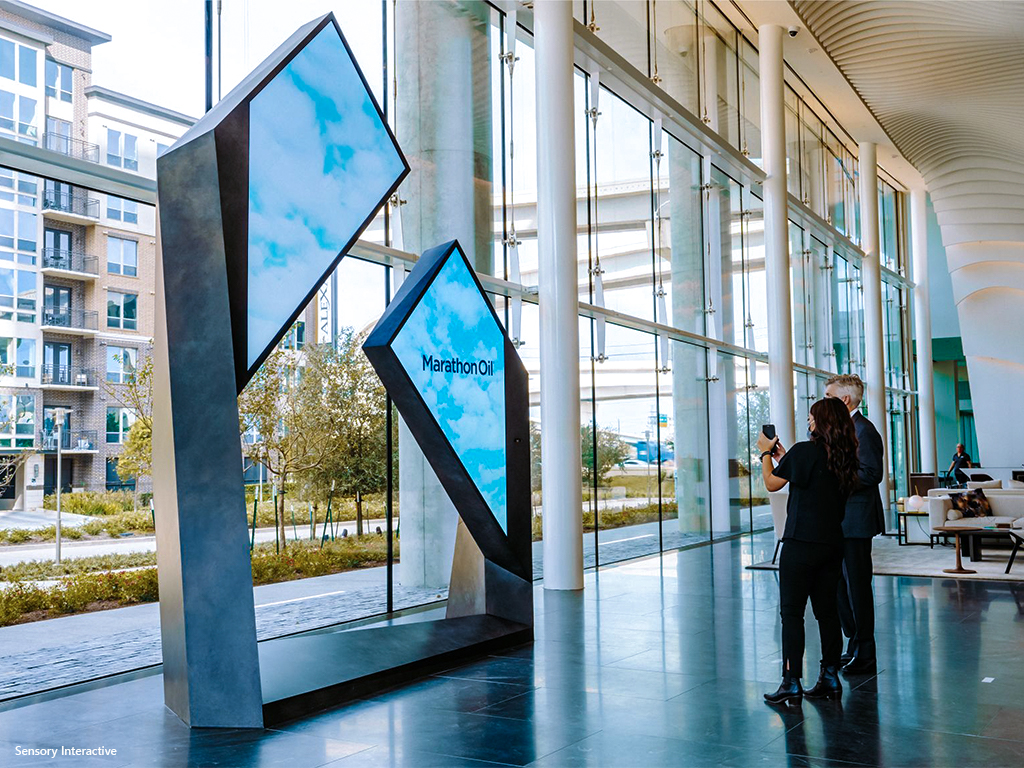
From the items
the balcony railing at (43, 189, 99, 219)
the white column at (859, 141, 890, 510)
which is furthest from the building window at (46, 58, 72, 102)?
the white column at (859, 141, 890, 510)

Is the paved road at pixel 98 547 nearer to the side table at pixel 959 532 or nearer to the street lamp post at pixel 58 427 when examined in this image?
the street lamp post at pixel 58 427

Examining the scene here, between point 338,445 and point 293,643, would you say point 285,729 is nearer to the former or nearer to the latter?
point 293,643

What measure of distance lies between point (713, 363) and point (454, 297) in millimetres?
9782

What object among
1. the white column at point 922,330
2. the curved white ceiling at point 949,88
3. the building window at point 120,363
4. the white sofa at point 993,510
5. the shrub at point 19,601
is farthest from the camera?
the white column at point 922,330

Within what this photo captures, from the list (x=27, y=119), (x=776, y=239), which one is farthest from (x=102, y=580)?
(x=776, y=239)

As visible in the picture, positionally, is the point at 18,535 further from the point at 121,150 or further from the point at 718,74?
the point at 718,74

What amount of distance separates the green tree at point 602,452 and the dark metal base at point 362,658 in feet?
16.3

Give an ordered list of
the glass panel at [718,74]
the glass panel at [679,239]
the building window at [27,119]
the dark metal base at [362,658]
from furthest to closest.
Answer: the glass panel at [718,74]
the glass panel at [679,239]
the building window at [27,119]
the dark metal base at [362,658]

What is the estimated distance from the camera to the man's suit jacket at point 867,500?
5.60m

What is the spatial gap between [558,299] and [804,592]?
17.0ft

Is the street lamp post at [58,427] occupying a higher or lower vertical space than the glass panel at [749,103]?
lower

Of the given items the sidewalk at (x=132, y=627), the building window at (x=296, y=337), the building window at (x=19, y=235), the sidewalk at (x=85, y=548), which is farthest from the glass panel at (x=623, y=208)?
the building window at (x=19, y=235)

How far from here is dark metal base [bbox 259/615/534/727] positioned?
4988 mm

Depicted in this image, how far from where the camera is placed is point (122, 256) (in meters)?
6.46
